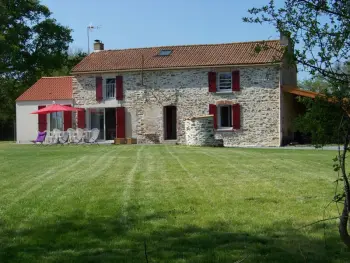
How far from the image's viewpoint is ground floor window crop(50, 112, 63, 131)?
29.1m

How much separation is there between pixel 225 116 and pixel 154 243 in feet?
72.7

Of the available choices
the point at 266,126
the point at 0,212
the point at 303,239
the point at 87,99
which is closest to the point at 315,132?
the point at 303,239

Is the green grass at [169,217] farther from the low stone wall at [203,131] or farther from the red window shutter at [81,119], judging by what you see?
the red window shutter at [81,119]

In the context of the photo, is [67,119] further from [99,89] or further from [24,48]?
[24,48]

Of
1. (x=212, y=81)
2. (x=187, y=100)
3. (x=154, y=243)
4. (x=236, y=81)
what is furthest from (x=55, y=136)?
(x=154, y=243)

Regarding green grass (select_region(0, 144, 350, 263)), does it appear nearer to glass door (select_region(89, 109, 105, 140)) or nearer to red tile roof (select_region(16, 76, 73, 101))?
glass door (select_region(89, 109, 105, 140))

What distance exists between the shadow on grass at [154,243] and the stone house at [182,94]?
1991 centimetres

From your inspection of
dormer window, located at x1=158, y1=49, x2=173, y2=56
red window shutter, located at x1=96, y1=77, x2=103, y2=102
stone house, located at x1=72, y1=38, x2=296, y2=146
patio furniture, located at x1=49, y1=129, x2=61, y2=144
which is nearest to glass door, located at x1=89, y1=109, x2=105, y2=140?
stone house, located at x1=72, y1=38, x2=296, y2=146

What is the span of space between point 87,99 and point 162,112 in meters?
4.64

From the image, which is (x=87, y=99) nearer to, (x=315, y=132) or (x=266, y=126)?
(x=266, y=126)

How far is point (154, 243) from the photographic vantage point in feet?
16.8

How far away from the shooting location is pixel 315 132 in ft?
14.1

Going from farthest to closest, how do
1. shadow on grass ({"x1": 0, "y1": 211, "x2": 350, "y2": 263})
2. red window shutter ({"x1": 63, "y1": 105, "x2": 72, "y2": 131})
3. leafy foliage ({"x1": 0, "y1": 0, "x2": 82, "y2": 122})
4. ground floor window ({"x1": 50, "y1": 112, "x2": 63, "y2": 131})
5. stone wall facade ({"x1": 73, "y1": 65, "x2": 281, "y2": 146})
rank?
1. leafy foliage ({"x1": 0, "y1": 0, "x2": 82, "y2": 122})
2. ground floor window ({"x1": 50, "y1": 112, "x2": 63, "y2": 131})
3. red window shutter ({"x1": 63, "y1": 105, "x2": 72, "y2": 131})
4. stone wall facade ({"x1": 73, "y1": 65, "x2": 281, "y2": 146})
5. shadow on grass ({"x1": 0, "y1": 211, "x2": 350, "y2": 263})

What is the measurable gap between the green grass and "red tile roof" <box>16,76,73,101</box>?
20.0 meters
